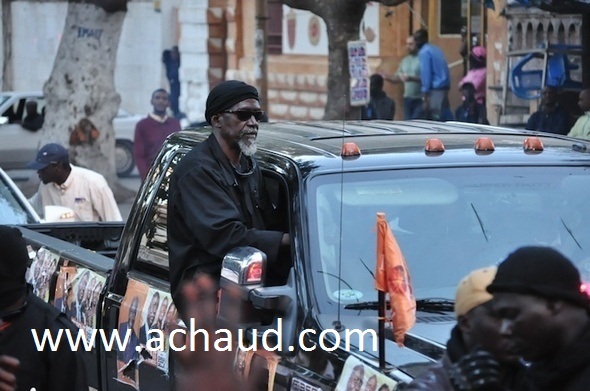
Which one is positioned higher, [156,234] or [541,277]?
[541,277]

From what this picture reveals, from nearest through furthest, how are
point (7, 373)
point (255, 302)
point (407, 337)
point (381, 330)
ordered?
point (7, 373), point (381, 330), point (407, 337), point (255, 302)

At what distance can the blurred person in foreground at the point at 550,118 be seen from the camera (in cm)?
1669

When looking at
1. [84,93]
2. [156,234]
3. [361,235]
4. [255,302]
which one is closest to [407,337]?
[255,302]

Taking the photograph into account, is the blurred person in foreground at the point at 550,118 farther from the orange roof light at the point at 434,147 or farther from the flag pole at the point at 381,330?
the flag pole at the point at 381,330

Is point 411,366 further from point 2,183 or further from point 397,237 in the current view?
point 2,183

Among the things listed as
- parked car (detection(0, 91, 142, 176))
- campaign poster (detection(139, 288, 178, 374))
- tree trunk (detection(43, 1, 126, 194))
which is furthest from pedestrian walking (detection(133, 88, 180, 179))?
campaign poster (detection(139, 288, 178, 374))

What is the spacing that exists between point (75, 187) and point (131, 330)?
204 inches

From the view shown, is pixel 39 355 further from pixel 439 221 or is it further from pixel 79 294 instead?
pixel 79 294

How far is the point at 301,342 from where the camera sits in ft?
16.5

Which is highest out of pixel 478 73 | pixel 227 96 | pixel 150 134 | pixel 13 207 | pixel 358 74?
pixel 227 96

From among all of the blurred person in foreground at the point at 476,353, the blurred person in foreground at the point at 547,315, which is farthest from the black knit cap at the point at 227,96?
the blurred person in foreground at the point at 547,315

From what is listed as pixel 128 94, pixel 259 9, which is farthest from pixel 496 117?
pixel 128 94

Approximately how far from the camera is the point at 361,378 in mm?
4633

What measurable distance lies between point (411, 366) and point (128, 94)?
30.0m
